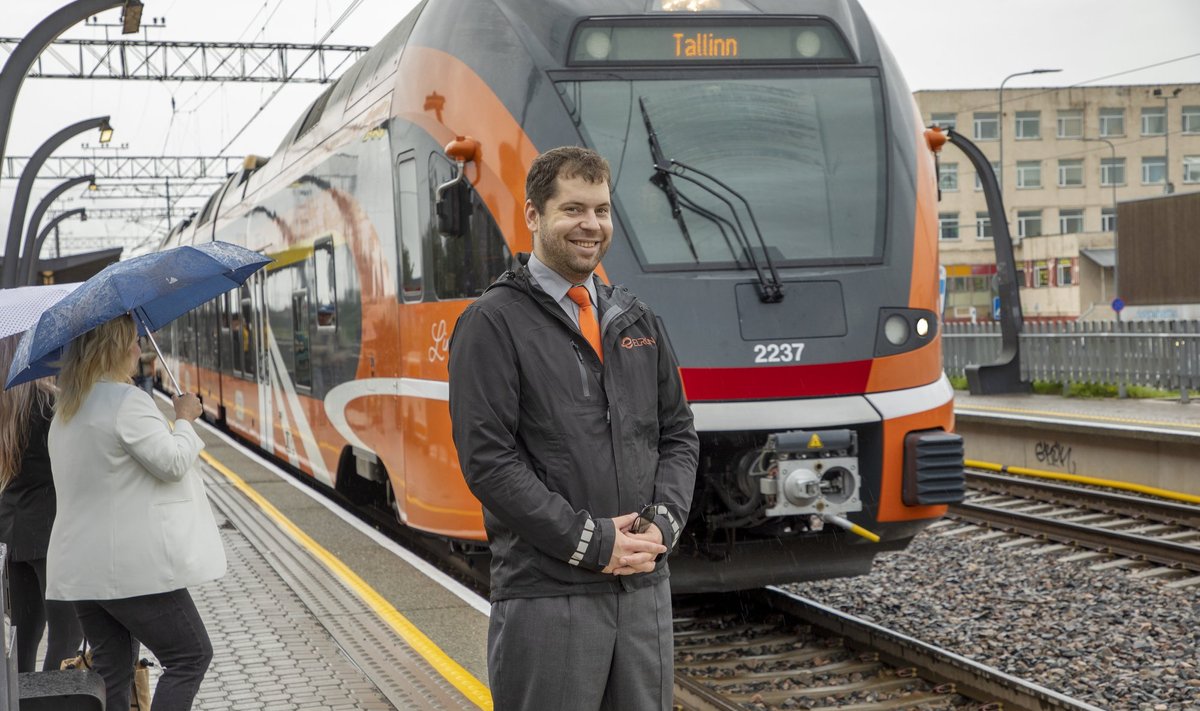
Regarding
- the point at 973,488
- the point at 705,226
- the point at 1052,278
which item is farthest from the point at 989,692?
the point at 1052,278

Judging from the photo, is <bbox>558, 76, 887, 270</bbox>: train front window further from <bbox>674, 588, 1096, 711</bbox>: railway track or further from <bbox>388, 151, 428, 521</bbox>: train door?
<bbox>674, 588, 1096, 711</bbox>: railway track

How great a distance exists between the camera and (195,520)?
397 centimetres

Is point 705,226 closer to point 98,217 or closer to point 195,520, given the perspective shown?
point 195,520

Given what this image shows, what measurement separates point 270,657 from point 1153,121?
6288cm

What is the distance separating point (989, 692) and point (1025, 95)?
56.4m

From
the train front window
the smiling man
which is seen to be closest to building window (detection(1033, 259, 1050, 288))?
the train front window

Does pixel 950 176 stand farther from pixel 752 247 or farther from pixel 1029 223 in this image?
pixel 752 247

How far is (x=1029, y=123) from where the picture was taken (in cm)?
6038

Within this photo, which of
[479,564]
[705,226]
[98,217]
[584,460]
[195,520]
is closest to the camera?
[584,460]

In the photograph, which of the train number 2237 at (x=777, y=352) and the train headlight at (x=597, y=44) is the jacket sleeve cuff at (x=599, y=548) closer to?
the train number 2237 at (x=777, y=352)

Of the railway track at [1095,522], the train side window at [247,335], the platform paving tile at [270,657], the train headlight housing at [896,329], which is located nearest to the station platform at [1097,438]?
the railway track at [1095,522]

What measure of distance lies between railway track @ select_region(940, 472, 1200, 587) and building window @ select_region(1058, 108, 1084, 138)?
170ft

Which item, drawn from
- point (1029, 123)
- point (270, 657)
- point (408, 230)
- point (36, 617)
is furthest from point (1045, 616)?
point (1029, 123)

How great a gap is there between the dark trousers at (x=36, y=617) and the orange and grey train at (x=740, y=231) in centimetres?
216
